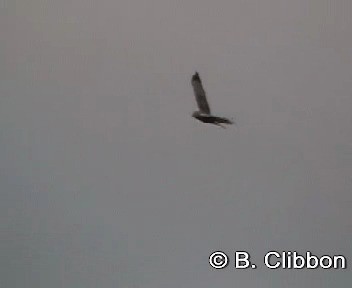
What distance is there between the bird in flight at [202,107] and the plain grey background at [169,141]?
1 centimetres

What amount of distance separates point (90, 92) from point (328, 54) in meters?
0.38

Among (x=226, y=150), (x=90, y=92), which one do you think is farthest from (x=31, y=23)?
(x=226, y=150)

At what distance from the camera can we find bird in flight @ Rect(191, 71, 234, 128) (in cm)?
78

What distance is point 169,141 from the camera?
0.79 metres

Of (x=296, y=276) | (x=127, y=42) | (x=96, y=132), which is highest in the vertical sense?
(x=127, y=42)

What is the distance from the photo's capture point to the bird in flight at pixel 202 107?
2.55ft

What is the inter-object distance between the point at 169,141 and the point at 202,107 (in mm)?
77

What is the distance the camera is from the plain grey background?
2.51ft

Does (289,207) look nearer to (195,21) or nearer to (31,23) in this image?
(195,21)

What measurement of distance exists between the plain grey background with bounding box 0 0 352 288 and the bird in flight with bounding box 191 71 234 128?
0.03 feet

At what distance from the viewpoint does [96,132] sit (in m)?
0.80

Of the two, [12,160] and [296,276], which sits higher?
[12,160]

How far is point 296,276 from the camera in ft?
2.65

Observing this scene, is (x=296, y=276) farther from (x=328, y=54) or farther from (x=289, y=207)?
(x=328, y=54)
